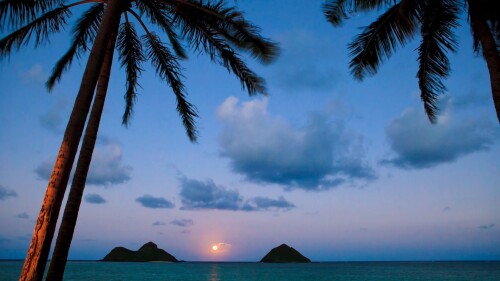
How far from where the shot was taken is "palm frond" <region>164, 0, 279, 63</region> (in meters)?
7.75

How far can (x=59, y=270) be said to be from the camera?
5316 mm

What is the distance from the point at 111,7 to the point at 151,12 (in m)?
2.47

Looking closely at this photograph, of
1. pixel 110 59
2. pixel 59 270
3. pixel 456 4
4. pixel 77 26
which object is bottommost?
pixel 59 270

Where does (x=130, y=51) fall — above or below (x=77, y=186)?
above

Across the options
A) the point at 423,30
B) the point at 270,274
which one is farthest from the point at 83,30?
the point at 270,274

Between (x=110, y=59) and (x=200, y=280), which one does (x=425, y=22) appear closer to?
(x=110, y=59)

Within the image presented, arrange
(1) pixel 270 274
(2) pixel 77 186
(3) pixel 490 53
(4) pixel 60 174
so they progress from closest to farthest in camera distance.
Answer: (4) pixel 60 174
(2) pixel 77 186
(3) pixel 490 53
(1) pixel 270 274

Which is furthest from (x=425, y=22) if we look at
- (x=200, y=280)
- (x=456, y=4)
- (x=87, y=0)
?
(x=200, y=280)

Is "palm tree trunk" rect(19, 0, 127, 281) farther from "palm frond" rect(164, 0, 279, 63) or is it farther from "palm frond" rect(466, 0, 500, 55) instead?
"palm frond" rect(466, 0, 500, 55)

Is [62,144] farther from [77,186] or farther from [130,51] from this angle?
[130,51]

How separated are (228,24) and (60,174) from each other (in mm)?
4766

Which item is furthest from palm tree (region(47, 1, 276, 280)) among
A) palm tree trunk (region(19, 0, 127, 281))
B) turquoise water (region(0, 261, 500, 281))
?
turquoise water (region(0, 261, 500, 281))

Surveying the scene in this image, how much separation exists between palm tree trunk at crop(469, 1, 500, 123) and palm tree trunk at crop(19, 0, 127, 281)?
6.31m

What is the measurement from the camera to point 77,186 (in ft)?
19.1
